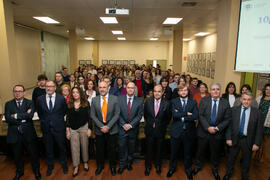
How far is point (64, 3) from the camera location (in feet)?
18.3

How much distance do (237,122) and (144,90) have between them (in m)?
3.49

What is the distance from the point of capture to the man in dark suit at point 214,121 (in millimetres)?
3096

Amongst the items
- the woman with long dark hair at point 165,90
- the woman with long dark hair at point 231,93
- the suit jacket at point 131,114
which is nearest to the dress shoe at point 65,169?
the suit jacket at point 131,114

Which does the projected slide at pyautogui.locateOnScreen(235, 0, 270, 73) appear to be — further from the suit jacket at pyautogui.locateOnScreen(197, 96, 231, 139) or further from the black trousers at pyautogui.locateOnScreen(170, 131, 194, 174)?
the black trousers at pyautogui.locateOnScreen(170, 131, 194, 174)

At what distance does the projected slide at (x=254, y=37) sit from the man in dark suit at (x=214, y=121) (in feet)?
3.49

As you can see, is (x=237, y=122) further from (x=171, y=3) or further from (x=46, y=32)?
(x=46, y=32)

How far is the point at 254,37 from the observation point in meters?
3.49

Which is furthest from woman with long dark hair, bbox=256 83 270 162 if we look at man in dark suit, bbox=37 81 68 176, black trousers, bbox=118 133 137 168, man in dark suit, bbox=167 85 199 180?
man in dark suit, bbox=37 81 68 176

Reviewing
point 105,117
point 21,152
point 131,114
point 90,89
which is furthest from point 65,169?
point 90,89

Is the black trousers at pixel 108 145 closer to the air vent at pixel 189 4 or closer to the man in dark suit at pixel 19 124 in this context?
the man in dark suit at pixel 19 124

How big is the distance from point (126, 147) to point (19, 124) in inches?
76.1

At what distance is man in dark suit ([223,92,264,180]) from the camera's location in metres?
2.87

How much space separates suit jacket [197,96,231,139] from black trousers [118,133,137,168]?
124 cm

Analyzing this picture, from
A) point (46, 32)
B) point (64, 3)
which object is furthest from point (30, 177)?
point (46, 32)
